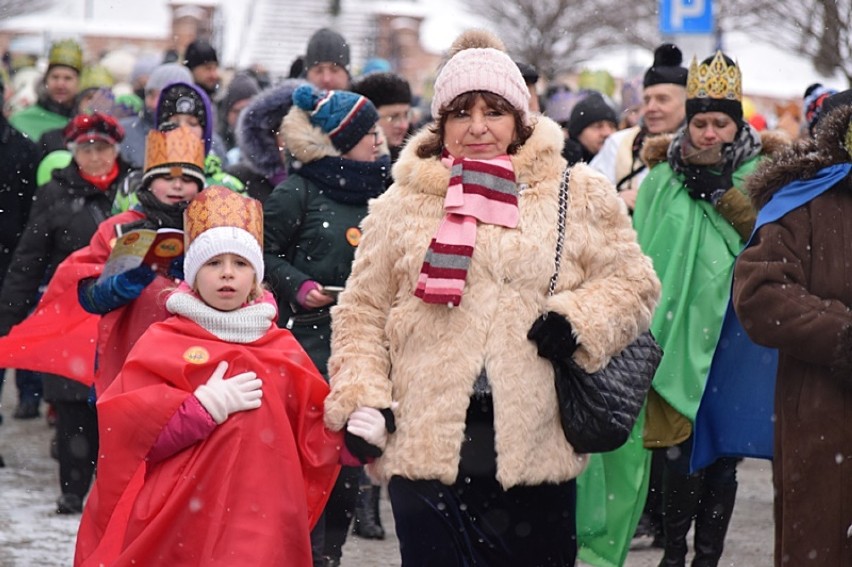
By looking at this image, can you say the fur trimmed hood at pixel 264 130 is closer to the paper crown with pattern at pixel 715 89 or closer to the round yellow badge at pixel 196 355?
the paper crown with pattern at pixel 715 89

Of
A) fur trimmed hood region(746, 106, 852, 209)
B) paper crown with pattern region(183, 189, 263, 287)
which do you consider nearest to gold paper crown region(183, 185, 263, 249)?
paper crown with pattern region(183, 189, 263, 287)

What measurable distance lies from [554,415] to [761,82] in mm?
50432

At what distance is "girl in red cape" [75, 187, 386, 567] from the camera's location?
534cm

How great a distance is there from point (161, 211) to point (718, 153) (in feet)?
8.46

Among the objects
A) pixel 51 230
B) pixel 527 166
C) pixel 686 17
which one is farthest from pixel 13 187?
pixel 527 166

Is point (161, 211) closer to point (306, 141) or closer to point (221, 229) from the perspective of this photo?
point (306, 141)

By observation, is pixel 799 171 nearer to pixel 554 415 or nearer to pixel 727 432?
pixel 554 415

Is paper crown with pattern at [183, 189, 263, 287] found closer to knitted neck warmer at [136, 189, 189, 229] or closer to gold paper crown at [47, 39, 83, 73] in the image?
knitted neck warmer at [136, 189, 189, 229]

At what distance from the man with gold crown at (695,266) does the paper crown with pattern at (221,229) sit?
2.36 metres

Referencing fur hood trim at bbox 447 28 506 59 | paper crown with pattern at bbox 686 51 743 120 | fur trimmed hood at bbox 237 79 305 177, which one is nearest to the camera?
fur hood trim at bbox 447 28 506 59

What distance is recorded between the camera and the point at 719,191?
7.58 metres

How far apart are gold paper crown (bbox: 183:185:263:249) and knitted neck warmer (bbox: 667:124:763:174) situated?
2.52 meters

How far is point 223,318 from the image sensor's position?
5.52m

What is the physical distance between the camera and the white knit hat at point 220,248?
5660 millimetres
